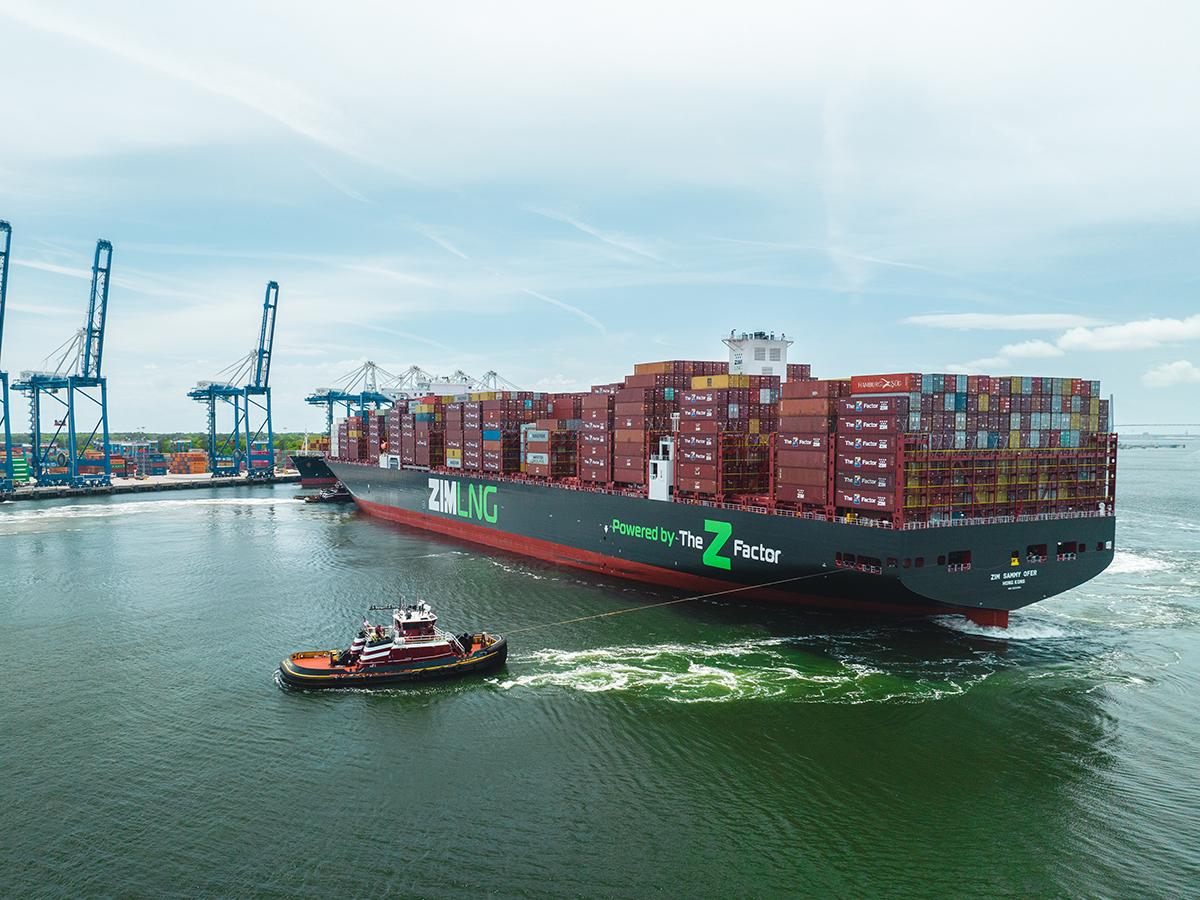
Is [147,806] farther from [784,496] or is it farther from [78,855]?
[784,496]

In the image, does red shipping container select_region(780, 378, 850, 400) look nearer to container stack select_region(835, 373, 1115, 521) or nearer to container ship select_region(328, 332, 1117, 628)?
container ship select_region(328, 332, 1117, 628)

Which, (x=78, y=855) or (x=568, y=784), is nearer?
(x=78, y=855)

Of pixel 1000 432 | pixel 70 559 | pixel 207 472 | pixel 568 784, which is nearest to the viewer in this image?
pixel 568 784

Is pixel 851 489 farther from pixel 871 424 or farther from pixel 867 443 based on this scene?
pixel 871 424

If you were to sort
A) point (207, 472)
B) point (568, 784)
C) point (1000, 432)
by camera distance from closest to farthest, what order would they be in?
point (568, 784), point (1000, 432), point (207, 472)

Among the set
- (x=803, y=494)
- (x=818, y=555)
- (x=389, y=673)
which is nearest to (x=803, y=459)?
(x=803, y=494)

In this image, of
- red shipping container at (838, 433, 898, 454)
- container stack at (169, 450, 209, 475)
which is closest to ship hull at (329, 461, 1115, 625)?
red shipping container at (838, 433, 898, 454)

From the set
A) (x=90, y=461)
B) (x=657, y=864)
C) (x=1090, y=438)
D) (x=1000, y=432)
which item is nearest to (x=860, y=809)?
(x=657, y=864)

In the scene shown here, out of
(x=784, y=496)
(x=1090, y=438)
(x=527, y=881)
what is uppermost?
(x=1090, y=438)
